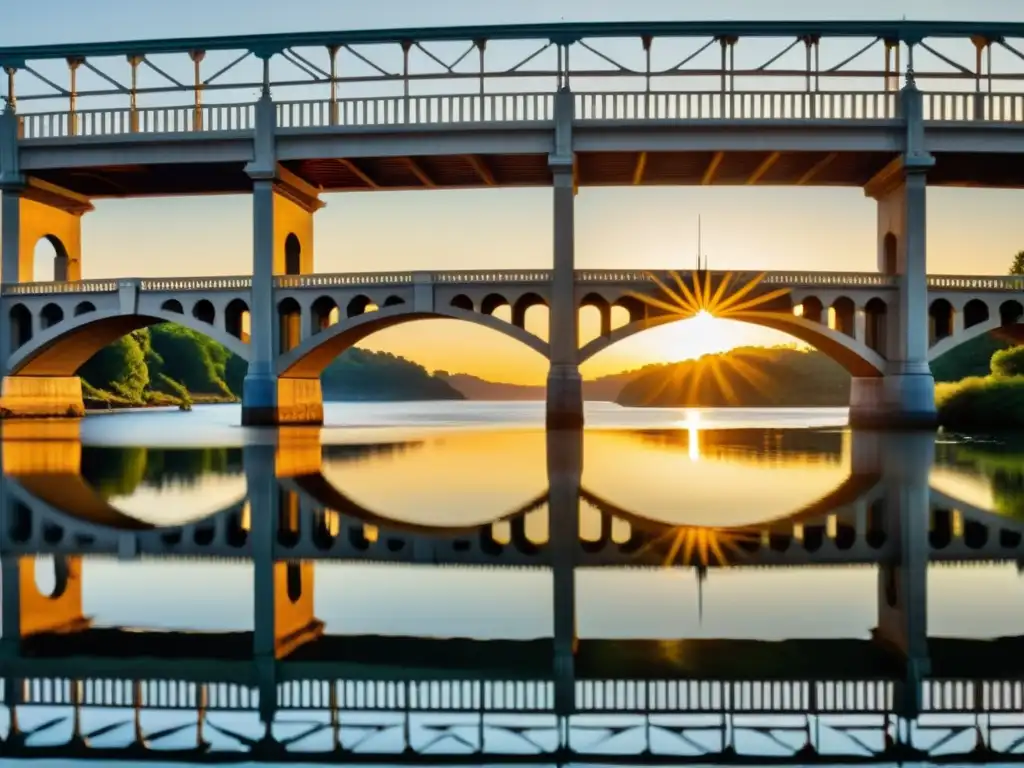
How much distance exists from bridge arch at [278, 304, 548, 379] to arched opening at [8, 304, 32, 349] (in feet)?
59.3

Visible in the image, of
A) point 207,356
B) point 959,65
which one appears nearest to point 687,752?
point 959,65

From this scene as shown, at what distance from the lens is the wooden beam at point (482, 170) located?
2234 inches

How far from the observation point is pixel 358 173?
60.3 metres

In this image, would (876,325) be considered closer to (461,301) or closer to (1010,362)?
(1010,362)

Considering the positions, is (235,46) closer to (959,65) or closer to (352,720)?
(959,65)

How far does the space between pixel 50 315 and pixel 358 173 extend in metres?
22.4

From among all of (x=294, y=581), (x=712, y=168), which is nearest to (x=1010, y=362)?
(x=712, y=168)

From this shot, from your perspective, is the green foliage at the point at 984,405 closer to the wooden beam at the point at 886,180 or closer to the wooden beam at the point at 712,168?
the wooden beam at the point at 886,180

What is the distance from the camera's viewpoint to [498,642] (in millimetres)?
7867

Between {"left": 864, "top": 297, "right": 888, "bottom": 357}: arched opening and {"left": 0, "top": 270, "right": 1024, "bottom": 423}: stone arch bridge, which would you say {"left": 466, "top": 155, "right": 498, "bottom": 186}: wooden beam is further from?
{"left": 864, "top": 297, "right": 888, "bottom": 357}: arched opening

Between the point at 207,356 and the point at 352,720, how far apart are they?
169 m

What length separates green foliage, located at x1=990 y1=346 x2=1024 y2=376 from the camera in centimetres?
6369

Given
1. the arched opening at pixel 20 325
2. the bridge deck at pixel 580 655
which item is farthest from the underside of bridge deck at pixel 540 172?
the bridge deck at pixel 580 655

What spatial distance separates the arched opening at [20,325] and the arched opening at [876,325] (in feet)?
171
